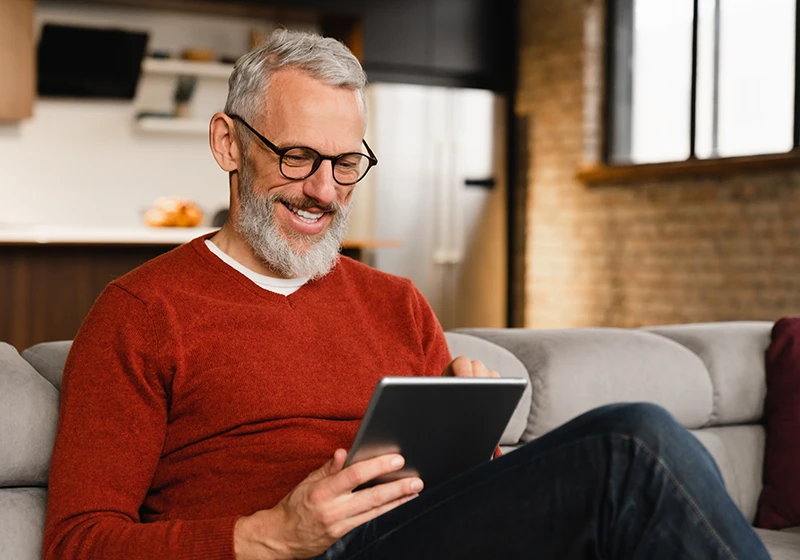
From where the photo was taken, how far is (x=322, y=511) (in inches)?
47.5

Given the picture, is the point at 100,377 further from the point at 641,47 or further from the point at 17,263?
the point at 641,47

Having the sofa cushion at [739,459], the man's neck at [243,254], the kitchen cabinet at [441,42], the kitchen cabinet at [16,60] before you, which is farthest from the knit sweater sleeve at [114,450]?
the kitchen cabinet at [441,42]

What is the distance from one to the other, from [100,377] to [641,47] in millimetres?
4854

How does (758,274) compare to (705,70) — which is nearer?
(758,274)

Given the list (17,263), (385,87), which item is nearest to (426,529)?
(17,263)

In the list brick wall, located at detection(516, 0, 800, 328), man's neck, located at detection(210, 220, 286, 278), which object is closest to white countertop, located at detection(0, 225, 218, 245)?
brick wall, located at detection(516, 0, 800, 328)

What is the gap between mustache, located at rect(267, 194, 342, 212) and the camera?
1.58m

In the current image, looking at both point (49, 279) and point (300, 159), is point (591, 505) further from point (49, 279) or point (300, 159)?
point (49, 279)

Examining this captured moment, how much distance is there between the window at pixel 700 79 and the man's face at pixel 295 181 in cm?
362

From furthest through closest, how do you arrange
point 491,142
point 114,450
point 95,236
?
point 491,142
point 95,236
point 114,450

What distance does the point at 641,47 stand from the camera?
5.62m

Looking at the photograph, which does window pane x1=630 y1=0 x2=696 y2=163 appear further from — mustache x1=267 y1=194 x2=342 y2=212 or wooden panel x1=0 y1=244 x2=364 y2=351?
mustache x1=267 y1=194 x2=342 y2=212

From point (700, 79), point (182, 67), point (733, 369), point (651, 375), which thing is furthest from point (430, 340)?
point (182, 67)

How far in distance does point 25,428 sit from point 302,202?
54cm
